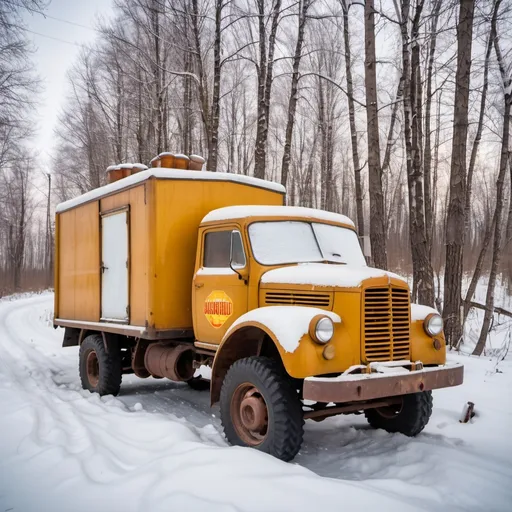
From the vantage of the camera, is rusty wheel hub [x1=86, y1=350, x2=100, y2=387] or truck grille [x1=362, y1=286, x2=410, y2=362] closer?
truck grille [x1=362, y1=286, x2=410, y2=362]

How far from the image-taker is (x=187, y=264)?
6.19 meters

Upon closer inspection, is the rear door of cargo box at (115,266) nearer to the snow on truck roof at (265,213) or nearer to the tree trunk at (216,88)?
the snow on truck roof at (265,213)

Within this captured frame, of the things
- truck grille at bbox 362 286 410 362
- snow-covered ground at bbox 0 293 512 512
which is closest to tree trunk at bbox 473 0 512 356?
snow-covered ground at bbox 0 293 512 512

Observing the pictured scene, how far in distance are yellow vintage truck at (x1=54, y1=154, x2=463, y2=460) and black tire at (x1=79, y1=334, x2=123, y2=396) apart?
0.02 meters

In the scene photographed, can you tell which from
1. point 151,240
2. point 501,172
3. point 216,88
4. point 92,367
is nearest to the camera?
point 151,240

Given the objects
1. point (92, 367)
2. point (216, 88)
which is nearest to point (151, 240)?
point (92, 367)

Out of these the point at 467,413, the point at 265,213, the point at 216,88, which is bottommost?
the point at 467,413

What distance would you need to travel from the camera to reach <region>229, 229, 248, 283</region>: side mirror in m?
5.24

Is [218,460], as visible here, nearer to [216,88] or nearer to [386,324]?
[386,324]

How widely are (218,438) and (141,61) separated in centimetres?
1823

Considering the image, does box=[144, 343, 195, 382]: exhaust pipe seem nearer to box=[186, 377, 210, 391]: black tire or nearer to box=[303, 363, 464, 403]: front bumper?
box=[186, 377, 210, 391]: black tire

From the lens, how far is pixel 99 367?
23.6 feet

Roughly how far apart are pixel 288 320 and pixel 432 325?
1.68m

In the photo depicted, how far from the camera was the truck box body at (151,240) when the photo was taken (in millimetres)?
5980
